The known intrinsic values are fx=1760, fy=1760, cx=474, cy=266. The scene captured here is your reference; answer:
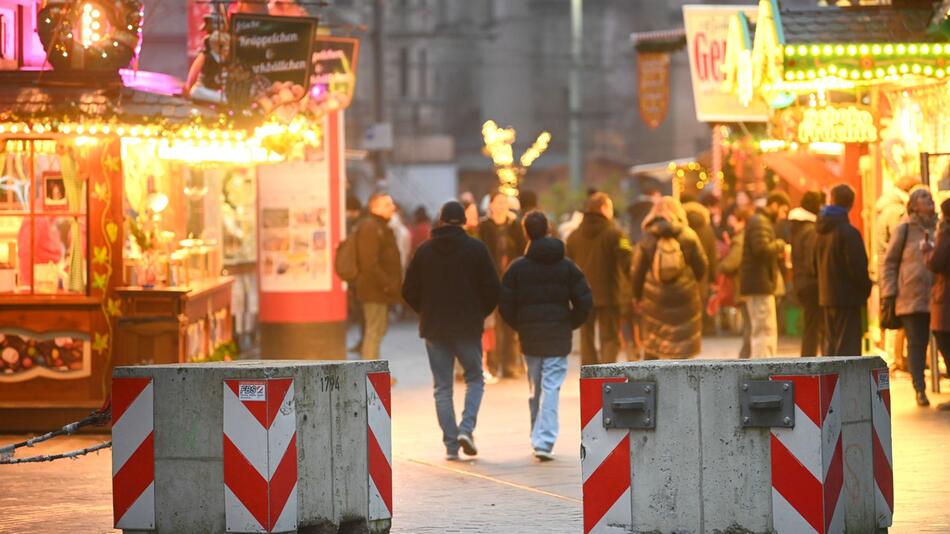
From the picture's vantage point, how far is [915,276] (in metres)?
14.5

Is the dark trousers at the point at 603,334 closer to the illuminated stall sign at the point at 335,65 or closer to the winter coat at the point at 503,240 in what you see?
the winter coat at the point at 503,240

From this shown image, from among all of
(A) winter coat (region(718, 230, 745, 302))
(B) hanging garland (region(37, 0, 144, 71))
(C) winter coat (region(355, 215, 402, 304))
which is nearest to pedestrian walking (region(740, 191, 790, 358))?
(A) winter coat (region(718, 230, 745, 302))

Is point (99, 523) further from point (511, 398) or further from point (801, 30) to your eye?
point (801, 30)

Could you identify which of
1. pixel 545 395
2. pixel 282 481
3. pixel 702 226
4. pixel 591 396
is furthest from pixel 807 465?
pixel 702 226

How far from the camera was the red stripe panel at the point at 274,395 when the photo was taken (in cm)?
820

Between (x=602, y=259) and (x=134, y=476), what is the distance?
328 inches

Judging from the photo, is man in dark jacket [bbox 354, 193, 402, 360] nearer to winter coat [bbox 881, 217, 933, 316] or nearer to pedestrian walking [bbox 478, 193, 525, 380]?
pedestrian walking [bbox 478, 193, 525, 380]

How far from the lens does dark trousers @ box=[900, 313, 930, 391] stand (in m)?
14.5

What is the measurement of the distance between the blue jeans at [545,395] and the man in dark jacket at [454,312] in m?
0.40

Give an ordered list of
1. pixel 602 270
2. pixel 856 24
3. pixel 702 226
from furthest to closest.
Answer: pixel 702 226 → pixel 602 270 → pixel 856 24

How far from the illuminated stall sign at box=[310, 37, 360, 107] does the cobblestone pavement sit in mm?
3922

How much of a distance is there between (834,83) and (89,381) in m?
7.41

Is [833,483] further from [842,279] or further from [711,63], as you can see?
[711,63]

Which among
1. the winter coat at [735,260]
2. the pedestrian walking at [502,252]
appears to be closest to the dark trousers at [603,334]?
the pedestrian walking at [502,252]
